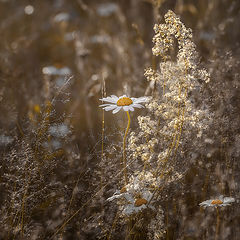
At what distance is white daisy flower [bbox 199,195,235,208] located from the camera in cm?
77

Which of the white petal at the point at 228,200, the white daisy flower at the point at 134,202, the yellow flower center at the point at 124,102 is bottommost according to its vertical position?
the white petal at the point at 228,200

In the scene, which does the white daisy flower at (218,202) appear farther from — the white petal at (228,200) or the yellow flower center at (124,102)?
the yellow flower center at (124,102)

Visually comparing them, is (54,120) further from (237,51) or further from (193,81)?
(237,51)

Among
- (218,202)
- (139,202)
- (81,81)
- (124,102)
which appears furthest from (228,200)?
(81,81)

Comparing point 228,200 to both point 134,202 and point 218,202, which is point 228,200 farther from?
point 134,202

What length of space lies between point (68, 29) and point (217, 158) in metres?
1.98

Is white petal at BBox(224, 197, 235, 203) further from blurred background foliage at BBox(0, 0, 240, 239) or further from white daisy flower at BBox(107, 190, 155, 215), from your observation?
white daisy flower at BBox(107, 190, 155, 215)

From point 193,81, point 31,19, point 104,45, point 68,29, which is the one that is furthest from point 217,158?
point 68,29

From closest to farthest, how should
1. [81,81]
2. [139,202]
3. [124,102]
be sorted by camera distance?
[139,202] → [124,102] → [81,81]

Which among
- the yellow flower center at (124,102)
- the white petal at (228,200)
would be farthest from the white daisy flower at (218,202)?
the yellow flower center at (124,102)

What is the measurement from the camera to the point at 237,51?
4.06 ft

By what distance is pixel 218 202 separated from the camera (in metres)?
0.78

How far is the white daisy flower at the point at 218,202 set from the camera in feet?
2.54

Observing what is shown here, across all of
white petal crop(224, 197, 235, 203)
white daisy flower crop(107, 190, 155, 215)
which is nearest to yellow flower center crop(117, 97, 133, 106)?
white daisy flower crop(107, 190, 155, 215)
